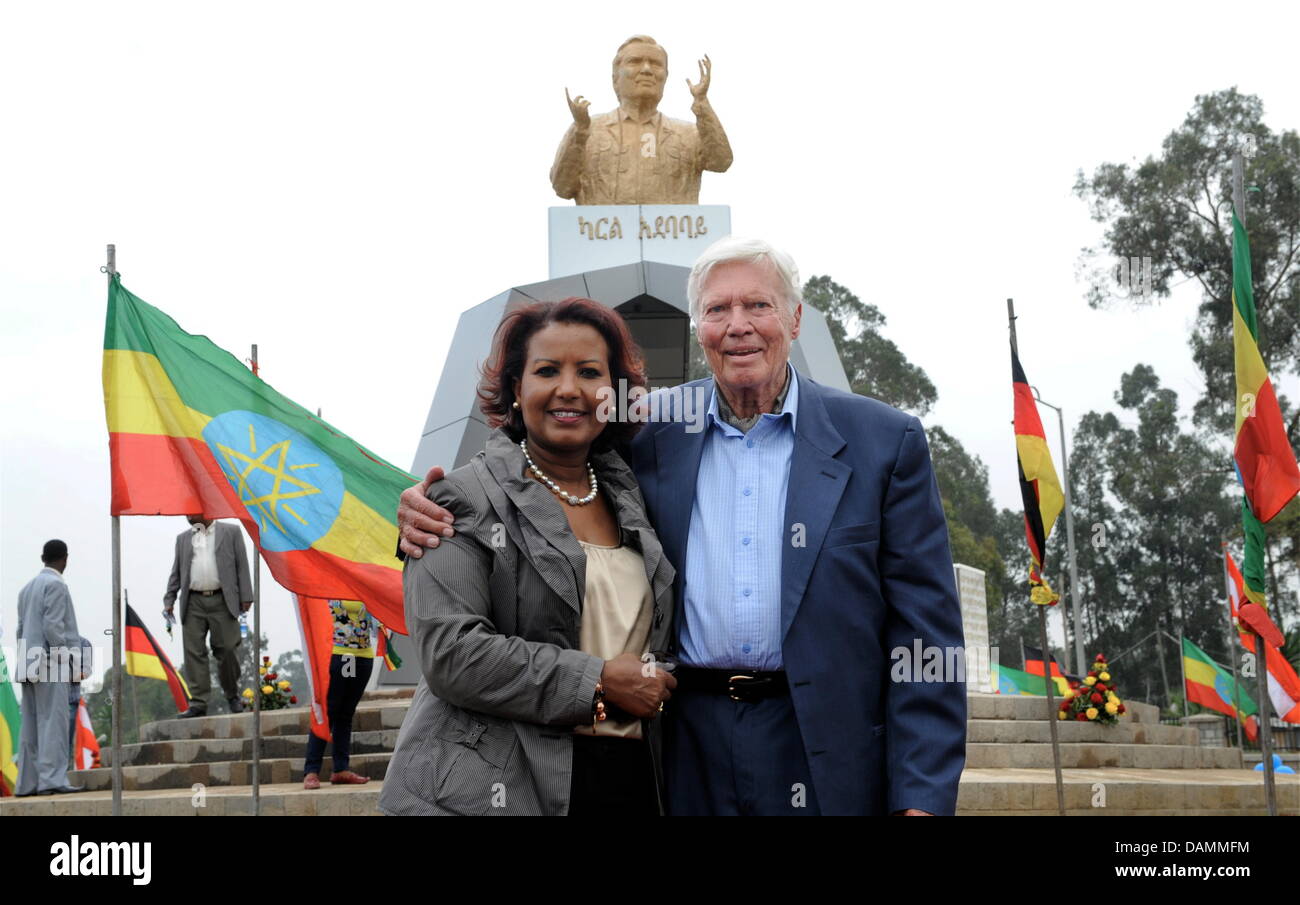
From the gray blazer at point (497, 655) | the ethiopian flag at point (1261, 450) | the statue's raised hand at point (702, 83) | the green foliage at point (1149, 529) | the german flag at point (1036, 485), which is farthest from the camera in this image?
the green foliage at point (1149, 529)

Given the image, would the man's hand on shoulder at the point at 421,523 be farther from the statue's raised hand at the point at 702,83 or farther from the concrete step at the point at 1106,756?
the statue's raised hand at the point at 702,83

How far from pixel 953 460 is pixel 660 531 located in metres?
41.8

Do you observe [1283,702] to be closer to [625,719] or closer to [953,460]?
[625,719]

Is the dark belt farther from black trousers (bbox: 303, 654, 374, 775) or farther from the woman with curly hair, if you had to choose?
black trousers (bbox: 303, 654, 374, 775)

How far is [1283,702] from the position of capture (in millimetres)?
10586

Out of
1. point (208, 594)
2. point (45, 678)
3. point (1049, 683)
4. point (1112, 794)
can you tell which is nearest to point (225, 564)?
point (208, 594)

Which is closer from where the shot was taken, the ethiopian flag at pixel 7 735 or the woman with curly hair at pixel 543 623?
the woman with curly hair at pixel 543 623

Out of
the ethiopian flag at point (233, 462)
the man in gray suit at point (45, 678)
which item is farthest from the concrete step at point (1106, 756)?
the man in gray suit at point (45, 678)

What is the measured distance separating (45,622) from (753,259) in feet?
22.9

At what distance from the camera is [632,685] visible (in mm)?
2309

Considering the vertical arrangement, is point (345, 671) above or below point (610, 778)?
above

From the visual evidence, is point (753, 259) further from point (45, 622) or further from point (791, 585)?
point (45, 622)

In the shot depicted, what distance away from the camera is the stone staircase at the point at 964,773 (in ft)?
23.7

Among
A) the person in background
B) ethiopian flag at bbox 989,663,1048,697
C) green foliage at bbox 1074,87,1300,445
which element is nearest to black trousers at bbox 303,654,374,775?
the person in background
